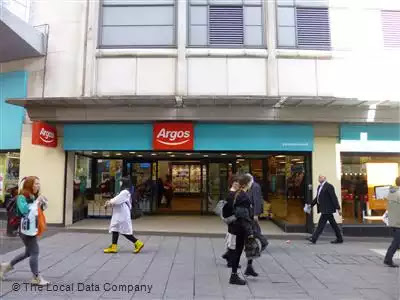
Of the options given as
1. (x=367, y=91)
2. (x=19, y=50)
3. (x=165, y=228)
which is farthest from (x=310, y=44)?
(x=19, y=50)

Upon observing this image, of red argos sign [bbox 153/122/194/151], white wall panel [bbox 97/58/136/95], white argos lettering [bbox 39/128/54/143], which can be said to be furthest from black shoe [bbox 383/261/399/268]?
white argos lettering [bbox 39/128/54/143]

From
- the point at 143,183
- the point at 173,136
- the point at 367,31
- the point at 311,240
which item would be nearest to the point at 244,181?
the point at 311,240

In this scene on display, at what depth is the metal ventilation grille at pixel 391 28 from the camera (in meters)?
12.4

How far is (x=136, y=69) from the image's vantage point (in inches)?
478

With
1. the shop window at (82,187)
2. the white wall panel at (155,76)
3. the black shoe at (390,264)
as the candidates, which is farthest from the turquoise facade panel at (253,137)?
the black shoe at (390,264)

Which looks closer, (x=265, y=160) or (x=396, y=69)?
(x=396, y=69)

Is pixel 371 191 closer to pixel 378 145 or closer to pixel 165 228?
pixel 378 145

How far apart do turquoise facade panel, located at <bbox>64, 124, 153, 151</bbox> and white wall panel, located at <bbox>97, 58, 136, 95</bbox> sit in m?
1.13

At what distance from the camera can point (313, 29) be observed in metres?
12.5

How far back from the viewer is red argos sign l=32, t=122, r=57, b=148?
11.5m

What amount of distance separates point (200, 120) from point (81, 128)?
12.5 feet

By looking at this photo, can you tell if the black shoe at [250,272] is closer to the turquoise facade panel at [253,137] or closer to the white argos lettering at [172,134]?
the turquoise facade panel at [253,137]

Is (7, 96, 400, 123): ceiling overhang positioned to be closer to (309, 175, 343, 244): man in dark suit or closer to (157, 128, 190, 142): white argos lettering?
(157, 128, 190, 142): white argos lettering

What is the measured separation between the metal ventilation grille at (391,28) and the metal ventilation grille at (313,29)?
1.74 m
